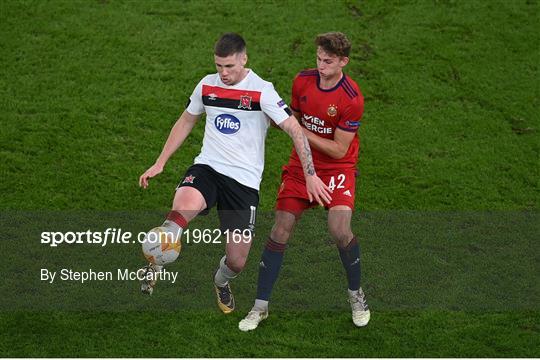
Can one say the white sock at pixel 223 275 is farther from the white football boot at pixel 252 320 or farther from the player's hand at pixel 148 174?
the player's hand at pixel 148 174

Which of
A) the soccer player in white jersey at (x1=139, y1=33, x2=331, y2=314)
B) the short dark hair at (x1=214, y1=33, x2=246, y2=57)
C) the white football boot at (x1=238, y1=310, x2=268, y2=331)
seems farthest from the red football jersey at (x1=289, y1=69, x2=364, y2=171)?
the white football boot at (x1=238, y1=310, x2=268, y2=331)

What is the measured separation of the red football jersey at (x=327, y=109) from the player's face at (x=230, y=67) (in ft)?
2.26

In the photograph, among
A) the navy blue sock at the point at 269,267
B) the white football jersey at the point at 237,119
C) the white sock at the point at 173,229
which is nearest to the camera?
the white sock at the point at 173,229

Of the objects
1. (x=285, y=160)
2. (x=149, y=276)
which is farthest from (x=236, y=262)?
(x=285, y=160)

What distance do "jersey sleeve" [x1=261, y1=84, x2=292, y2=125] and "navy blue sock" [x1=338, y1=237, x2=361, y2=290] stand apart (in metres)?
1.36

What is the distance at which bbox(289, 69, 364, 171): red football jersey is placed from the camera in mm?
9414

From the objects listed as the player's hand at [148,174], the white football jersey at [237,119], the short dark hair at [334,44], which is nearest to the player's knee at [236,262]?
the white football jersey at [237,119]

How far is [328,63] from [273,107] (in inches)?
24.7

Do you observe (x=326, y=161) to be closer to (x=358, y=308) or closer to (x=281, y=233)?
(x=281, y=233)

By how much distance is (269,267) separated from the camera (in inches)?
380

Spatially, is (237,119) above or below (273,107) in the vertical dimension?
below

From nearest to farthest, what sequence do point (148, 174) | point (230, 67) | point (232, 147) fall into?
point (230, 67) < point (148, 174) < point (232, 147)

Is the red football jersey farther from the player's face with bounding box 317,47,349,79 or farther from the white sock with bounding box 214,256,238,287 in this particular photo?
the white sock with bounding box 214,256,238,287

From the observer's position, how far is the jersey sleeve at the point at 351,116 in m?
9.38
